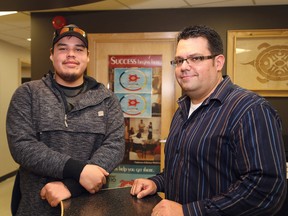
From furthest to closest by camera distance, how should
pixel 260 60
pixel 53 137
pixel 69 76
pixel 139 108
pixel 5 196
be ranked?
pixel 5 196 → pixel 139 108 → pixel 260 60 → pixel 69 76 → pixel 53 137

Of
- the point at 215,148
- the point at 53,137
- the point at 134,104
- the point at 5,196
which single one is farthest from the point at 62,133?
the point at 5,196

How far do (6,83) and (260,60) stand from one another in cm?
484

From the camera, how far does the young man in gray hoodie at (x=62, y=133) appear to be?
4.31 feet

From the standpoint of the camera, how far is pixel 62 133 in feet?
4.67

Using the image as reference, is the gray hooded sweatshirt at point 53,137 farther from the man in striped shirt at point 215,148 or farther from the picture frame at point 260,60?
the picture frame at point 260,60

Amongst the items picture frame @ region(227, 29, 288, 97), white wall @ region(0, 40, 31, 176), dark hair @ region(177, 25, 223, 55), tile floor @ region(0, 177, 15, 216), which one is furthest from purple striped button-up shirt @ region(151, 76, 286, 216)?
white wall @ region(0, 40, 31, 176)

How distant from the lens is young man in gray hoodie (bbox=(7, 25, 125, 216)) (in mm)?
1312

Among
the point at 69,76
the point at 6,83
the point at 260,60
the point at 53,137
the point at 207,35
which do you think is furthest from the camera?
the point at 6,83

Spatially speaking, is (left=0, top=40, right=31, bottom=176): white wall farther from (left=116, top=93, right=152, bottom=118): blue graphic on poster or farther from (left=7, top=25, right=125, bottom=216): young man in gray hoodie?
(left=7, top=25, right=125, bottom=216): young man in gray hoodie

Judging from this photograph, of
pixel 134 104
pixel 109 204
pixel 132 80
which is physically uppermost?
pixel 132 80

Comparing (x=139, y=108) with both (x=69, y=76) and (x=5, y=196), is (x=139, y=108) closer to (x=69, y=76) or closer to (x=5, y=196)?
(x=69, y=76)

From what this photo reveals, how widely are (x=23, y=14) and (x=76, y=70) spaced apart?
9.49 ft

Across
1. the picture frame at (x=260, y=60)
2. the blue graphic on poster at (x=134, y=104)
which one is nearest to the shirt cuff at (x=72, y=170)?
the blue graphic on poster at (x=134, y=104)

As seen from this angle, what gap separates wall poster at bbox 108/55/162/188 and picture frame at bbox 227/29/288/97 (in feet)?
2.93
